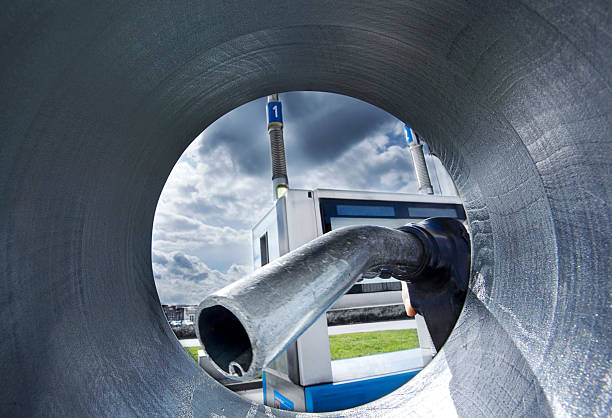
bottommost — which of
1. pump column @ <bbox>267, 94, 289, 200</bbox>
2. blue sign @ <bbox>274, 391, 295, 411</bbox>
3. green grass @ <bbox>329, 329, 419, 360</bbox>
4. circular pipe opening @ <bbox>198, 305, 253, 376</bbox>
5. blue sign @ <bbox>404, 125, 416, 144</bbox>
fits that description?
green grass @ <bbox>329, 329, 419, 360</bbox>

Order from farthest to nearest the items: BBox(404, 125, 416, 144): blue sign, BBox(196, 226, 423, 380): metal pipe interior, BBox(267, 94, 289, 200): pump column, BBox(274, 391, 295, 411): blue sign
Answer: BBox(404, 125, 416, 144): blue sign → BBox(267, 94, 289, 200): pump column → BBox(274, 391, 295, 411): blue sign → BBox(196, 226, 423, 380): metal pipe interior

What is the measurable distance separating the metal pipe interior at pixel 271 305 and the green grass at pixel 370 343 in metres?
3.01

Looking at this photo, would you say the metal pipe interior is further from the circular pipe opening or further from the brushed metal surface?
the brushed metal surface

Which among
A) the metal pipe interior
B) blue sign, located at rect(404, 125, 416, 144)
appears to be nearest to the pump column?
blue sign, located at rect(404, 125, 416, 144)

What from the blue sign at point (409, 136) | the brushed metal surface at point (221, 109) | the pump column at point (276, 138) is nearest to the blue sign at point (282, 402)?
the brushed metal surface at point (221, 109)

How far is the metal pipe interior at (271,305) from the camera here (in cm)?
37

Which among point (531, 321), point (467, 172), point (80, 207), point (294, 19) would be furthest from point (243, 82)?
point (531, 321)

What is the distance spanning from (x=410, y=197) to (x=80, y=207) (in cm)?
203

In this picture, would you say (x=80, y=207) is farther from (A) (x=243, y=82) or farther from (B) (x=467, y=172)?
(B) (x=467, y=172)

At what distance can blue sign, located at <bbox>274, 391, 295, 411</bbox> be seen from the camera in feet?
5.46

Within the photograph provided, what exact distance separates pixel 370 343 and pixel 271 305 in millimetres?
3719

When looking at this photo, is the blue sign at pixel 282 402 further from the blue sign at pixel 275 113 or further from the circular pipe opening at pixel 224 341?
the blue sign at pixel 275 113

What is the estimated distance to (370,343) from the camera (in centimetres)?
373

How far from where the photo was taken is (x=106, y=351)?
0.47 metres
